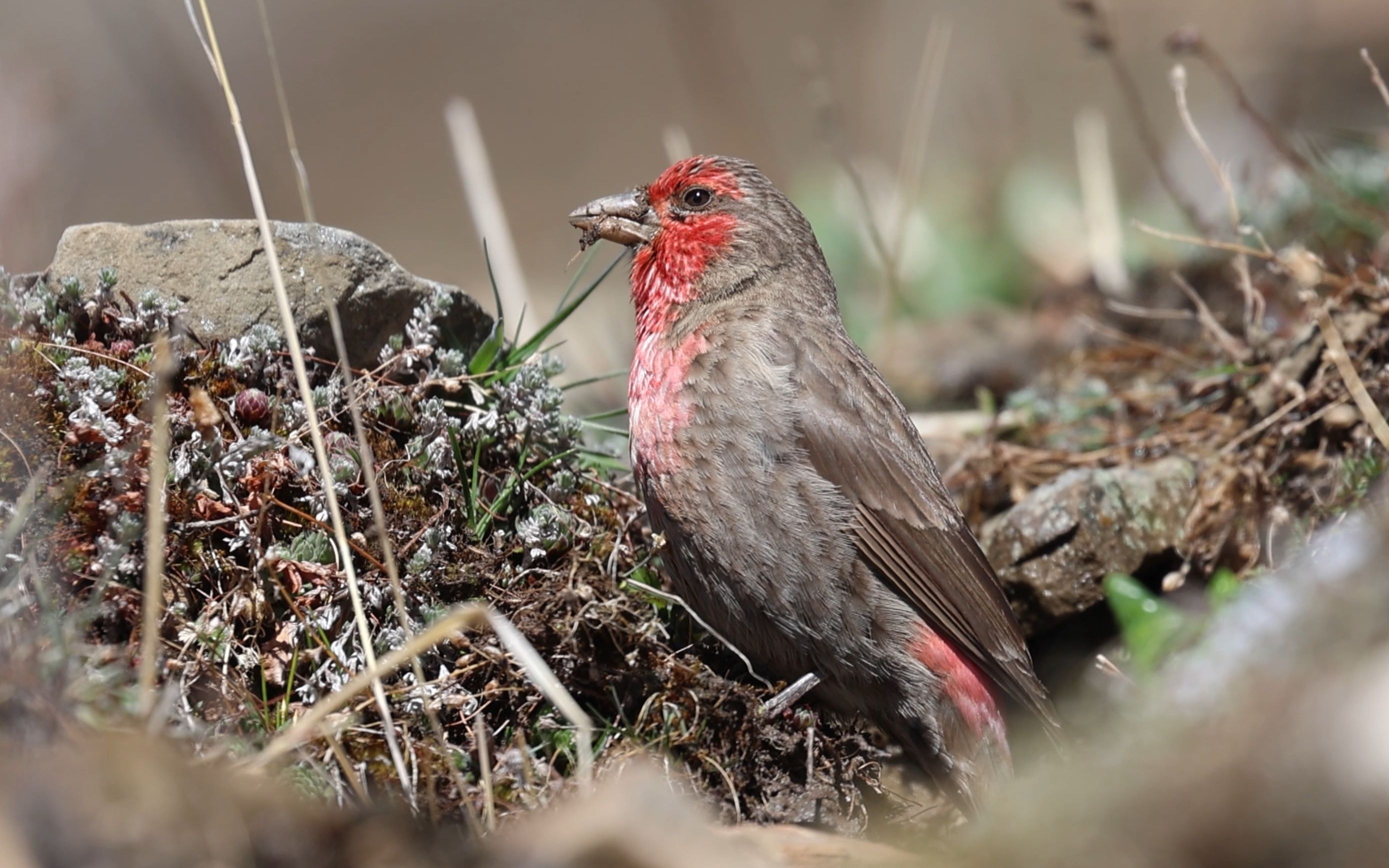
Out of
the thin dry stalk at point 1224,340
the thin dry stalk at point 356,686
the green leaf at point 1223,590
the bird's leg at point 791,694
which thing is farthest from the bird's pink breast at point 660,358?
the thin dry stalk at point 1224,340

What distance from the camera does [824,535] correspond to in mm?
3812

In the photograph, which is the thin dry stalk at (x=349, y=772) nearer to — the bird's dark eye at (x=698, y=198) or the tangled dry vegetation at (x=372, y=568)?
the tangled dry vegetation at (x=372, y=568)

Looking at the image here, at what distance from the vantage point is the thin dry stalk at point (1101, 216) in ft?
22.4

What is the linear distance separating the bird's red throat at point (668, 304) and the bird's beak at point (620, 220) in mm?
34

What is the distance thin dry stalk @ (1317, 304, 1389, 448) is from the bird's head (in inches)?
70.1

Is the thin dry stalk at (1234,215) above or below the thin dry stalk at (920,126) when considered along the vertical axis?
below

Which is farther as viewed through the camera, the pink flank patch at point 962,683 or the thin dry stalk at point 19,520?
the pink flank patch at point 962,683

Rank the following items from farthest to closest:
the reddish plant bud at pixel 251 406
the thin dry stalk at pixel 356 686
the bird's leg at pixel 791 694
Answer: the bird's leg at pixel 791 694 → the reddish plant bud at pixel 251 406 → the thin dry stalk at pixel 356 686

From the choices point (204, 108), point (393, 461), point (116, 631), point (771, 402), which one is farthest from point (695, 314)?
point (204, 108)

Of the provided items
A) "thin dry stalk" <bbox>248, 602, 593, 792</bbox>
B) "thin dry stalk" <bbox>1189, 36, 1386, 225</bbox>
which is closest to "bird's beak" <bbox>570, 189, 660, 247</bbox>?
"thin dry stalk" <bbox>1189, 36, 1386, 225</bbox>

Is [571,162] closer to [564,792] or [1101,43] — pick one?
[1101,43]

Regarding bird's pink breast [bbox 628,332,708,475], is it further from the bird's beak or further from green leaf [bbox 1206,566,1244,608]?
green leaf [bbox 1206,566,1244,608]

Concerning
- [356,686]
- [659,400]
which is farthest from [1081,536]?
[356,686]

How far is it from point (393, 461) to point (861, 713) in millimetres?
1620
